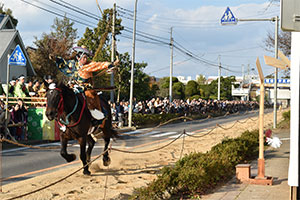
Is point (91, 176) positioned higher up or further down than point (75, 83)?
further down

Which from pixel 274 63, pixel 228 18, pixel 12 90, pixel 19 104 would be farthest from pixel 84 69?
pixel 228 18

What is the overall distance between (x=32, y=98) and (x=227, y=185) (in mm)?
10800

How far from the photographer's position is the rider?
31.2 ft

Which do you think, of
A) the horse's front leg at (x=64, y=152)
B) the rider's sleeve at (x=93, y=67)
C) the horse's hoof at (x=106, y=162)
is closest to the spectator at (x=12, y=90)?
the rider's sleeve at (x=93, y=67)

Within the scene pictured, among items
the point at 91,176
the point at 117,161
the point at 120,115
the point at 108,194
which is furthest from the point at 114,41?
the point at 108,194

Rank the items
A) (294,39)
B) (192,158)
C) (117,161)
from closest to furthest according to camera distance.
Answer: (294,39)
(192,158)
(117,161)

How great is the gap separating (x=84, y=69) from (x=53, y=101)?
5.84ft

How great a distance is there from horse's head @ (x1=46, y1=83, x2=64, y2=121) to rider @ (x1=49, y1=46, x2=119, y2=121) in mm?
1197

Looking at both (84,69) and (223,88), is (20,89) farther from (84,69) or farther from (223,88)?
(223,88)

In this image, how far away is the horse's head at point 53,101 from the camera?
7965 mm

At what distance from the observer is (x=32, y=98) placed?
1619cm

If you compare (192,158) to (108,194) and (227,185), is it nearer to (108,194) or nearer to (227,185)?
(227,185)

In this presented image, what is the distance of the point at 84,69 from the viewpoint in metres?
9.62

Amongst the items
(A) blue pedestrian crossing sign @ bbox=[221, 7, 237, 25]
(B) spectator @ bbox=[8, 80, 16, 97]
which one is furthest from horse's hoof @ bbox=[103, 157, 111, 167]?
(A) blue pedestrian crossing sign @ bbox=[221, 7, 237, 25]
